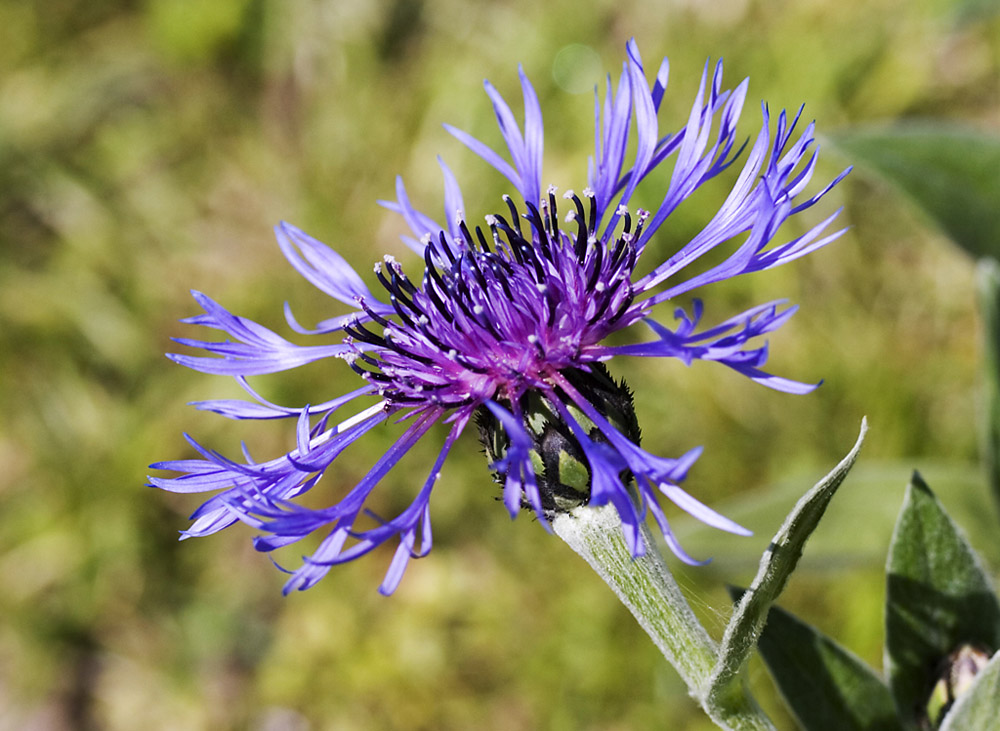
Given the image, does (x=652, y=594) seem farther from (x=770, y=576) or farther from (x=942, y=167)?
(x=942, y=167)

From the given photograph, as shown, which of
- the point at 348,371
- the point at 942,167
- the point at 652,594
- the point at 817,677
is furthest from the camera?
the point at 348,371

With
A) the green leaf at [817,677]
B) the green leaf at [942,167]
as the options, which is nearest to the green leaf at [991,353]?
the green leaf at [942,167]

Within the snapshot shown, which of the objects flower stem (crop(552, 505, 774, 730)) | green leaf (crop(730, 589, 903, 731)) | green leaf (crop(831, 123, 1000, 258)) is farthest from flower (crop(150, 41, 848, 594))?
green leaf (crop(831, 123, 1000, 258))

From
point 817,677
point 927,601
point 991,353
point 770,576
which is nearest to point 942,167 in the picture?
point 991,353

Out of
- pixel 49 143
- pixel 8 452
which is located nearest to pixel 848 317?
pixel 8 452

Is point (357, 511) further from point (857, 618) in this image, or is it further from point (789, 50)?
point (789, 50)

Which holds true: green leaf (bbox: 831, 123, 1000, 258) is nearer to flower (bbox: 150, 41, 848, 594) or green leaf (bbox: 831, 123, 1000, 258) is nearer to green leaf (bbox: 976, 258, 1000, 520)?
green leaf (bbox: 976, 258, 1000, 520)
